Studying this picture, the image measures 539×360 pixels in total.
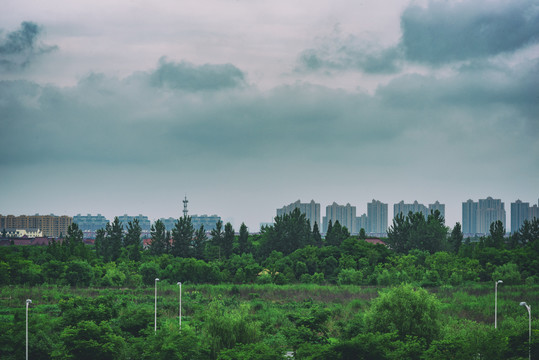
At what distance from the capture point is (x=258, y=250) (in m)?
71.3

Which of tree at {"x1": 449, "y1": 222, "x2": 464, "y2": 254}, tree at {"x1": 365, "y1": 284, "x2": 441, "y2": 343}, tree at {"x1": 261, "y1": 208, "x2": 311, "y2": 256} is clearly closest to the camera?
tree at {"x1": 365, "y1": 284, "x2": 441, "y2": 343}

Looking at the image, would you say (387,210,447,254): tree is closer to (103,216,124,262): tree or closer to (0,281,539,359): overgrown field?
(0,281,539,359): overgrown field

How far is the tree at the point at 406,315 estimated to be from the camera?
31781 mm

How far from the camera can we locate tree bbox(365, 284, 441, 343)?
104 feet

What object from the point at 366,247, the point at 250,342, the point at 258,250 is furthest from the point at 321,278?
the point at 250,342

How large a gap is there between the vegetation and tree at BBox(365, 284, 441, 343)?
76mm

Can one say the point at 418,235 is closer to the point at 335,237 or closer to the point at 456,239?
the point at 456,239

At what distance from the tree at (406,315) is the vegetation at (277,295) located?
0.08 metres

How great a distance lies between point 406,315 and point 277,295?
21.9 metres

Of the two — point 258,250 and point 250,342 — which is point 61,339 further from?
→ point 258,250

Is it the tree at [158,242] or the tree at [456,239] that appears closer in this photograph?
the tree at [158,242]

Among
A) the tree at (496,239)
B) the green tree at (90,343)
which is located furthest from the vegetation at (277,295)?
the tree at (496,239)

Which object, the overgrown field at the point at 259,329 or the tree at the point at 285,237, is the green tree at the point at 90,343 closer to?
the overgrown field at the point at 259,329

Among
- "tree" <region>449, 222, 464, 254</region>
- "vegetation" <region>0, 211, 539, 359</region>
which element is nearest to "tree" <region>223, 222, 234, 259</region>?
"vegetation" <region>0, 211, 539, 359</region>
